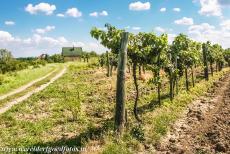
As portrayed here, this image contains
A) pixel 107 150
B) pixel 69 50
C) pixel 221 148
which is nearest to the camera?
pixel 107 150

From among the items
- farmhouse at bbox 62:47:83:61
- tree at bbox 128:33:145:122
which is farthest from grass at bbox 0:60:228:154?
farmhouse at bbox 62:47:83:61

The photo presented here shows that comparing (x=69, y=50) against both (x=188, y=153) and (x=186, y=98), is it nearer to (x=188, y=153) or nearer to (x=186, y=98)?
(x=186, y=98)

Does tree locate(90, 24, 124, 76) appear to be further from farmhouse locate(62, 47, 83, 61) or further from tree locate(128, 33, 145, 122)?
farmhouse locate(62, 47, 83, 61)

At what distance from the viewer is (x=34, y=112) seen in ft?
63.4

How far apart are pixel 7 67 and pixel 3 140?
1872 inches

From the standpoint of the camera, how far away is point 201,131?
1471cm

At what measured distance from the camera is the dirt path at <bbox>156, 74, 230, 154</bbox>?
40.1ft

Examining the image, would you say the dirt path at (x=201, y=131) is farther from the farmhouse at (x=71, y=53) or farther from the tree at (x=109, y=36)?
the farmhouse at (x=71, y=53)

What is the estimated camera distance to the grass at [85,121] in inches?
506

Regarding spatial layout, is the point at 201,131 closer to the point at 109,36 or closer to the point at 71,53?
the point at 109,36

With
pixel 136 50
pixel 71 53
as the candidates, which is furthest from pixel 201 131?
pixel 71 53

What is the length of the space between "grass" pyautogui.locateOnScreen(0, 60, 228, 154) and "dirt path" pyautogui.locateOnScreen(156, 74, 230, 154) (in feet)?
1.70

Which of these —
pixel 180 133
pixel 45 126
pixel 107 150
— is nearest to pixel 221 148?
pixel 180 133

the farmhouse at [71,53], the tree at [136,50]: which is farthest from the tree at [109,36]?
the farmhouse at [71,53]
